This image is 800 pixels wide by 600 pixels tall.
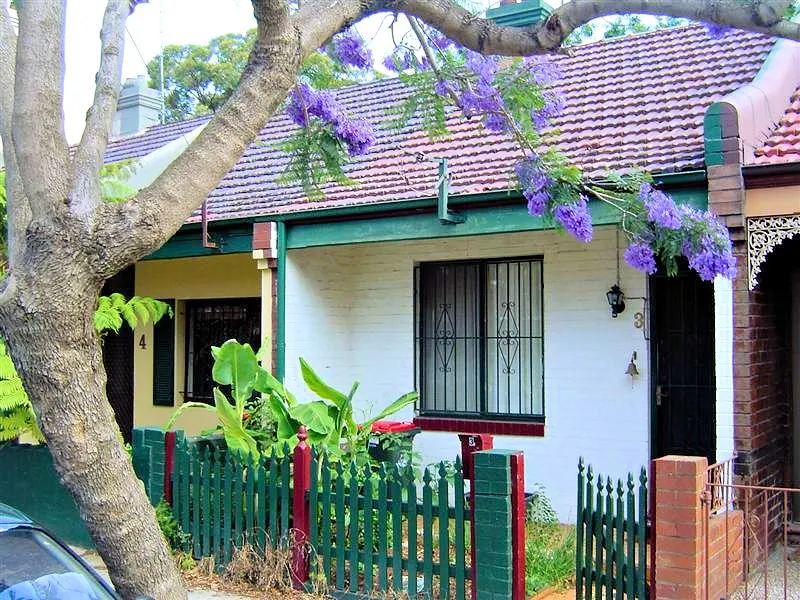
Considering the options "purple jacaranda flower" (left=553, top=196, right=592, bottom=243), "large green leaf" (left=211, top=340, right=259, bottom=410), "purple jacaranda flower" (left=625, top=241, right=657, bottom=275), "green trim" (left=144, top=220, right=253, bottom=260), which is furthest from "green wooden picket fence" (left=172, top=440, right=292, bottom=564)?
"green trim" (left=144, top=220, right=253, bottom=260)

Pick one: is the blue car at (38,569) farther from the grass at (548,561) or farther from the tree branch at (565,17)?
the tree branch at (565,17)

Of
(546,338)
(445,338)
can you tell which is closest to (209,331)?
(445,338)

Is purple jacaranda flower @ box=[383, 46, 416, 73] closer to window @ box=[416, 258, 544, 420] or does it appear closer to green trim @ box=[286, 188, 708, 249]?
green trim @ box=[286, 188, 708, 249]

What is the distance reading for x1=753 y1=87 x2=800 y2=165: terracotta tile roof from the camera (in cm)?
685

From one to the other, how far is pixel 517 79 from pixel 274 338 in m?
4.48

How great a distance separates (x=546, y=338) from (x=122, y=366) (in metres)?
7.28

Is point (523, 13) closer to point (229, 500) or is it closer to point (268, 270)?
point (268, 270)

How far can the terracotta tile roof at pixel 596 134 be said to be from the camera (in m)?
8.31

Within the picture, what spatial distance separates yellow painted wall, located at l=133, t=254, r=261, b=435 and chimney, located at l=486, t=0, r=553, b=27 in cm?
457

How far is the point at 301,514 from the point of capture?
6570 millimetres

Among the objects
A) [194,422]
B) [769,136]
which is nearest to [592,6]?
[769,136]

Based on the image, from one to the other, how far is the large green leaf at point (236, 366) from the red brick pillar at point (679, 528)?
412 centimetres

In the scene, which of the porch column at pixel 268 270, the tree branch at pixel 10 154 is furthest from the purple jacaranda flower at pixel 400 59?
the porch column at pixel 268 270

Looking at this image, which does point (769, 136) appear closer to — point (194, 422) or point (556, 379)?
point (556, 379)
